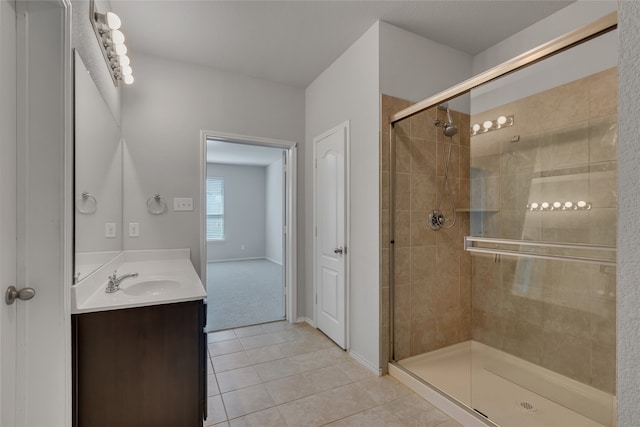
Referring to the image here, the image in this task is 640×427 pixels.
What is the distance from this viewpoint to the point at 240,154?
20.9 feet

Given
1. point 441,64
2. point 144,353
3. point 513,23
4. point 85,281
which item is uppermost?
point 513,23

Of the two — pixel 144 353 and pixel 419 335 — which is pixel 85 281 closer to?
pixel 144 353

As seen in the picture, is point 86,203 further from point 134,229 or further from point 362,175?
point 362,175

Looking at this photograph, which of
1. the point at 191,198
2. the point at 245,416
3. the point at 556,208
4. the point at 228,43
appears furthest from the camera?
the point at 191,198

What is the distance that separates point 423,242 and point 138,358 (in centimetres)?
205

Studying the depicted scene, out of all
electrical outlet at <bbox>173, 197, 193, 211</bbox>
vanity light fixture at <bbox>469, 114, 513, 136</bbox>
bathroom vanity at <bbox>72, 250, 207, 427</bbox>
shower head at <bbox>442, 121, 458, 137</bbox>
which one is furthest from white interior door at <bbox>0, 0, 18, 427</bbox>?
vanity light fixture at <bbox>469, 114, 513, 136</bbox>

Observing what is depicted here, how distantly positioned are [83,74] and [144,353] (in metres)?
1.40

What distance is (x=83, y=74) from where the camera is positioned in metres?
1.49

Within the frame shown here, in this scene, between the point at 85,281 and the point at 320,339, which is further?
the point at 320,339

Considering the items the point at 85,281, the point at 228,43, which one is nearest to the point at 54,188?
the point at 85,281

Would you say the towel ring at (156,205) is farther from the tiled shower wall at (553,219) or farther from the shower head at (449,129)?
the tiled shower wall at (553,219)

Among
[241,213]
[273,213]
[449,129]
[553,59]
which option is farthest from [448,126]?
[241,213]

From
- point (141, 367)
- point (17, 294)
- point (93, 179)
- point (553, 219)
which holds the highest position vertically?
point (93, 179)

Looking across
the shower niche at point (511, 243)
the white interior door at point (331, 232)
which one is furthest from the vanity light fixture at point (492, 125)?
the white interior door at point (331, 232)
